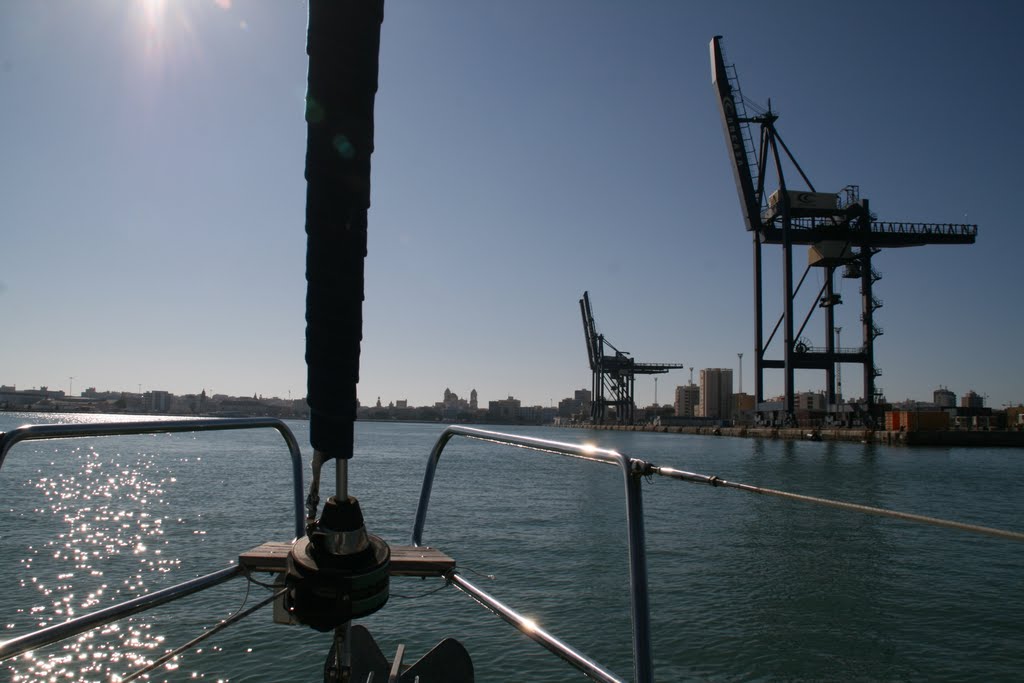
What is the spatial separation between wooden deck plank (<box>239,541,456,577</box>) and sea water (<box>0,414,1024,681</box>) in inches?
7.7

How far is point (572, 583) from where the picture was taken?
8422mm

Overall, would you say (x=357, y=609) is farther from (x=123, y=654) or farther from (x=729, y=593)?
(x=729, y=593)

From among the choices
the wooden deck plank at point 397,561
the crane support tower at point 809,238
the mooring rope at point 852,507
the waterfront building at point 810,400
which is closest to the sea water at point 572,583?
the wooden deck plank at point 397,561

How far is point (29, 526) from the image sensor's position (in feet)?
39.7

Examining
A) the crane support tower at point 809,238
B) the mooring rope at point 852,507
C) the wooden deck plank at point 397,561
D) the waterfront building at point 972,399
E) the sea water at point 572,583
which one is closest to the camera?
the mooring rope at point 852,507

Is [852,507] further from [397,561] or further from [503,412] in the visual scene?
[503,412]

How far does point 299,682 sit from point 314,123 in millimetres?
5266

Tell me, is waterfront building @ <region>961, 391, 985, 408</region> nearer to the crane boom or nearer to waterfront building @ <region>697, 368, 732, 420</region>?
waterfront building @ <region>697, 368, 732, 420</region>

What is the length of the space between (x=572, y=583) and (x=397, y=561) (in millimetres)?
6404

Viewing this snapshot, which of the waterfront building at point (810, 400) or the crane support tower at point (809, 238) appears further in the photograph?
the waterfront building at point (810, 400)

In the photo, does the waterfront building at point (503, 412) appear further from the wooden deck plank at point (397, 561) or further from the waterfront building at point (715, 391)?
the wooden deck plank at point (397, 561)

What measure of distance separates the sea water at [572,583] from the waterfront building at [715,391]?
16398 cm

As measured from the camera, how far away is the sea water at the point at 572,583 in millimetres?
6051

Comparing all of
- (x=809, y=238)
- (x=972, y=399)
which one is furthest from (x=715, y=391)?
(x=809, y=238)
